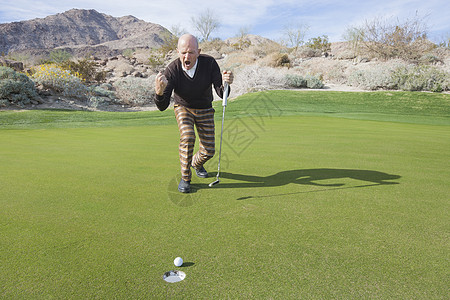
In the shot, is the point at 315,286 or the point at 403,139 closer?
the point at 315,286

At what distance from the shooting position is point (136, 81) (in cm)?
2348

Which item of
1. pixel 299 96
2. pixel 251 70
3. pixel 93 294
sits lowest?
pixel 93 294

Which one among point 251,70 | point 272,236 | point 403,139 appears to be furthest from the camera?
point 251,70

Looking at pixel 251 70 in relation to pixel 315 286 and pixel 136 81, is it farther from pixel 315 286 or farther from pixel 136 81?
pixel 315 286

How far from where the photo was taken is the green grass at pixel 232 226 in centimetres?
170

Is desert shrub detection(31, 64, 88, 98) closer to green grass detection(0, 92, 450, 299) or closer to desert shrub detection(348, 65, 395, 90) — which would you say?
green grass detection(0, 92, 450, 299)

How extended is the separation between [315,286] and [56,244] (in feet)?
5.75

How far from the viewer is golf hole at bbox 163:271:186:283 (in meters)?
1.73

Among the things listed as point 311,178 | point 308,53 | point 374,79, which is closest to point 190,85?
point 311,178

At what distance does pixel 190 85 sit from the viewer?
3.61 meters

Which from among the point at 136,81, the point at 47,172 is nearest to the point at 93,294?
the point at 47,172

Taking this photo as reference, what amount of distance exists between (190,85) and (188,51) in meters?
0.39

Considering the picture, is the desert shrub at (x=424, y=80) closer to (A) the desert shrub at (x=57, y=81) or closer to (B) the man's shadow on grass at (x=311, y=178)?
(B) the man's shadow on grass at (x=311, y=178)

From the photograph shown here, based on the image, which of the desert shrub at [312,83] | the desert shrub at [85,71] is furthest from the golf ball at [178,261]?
the desert shrub at [85,71]
